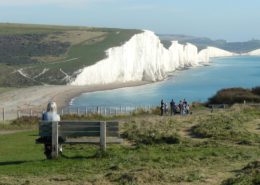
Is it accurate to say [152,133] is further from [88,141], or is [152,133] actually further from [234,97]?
[234,97]

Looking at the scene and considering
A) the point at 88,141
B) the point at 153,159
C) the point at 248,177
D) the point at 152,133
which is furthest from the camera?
the point at 152,133

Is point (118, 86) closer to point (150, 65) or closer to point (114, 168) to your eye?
point (150, 65)

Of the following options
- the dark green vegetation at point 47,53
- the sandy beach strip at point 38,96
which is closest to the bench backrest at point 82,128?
the sandy beach strip at point 38,96

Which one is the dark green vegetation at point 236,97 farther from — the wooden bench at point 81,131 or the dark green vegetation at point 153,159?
the wooden bench at point 81,131

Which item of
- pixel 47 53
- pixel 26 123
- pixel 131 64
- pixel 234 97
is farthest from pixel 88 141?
pixel 47 53

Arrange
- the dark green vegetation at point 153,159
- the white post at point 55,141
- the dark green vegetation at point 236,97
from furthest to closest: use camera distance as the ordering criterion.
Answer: the dark green vegetation at point 236,97
the white post at point 55,141
the dark green vegetation at point 153,159

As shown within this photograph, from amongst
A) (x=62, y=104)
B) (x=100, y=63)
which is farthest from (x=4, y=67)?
(x=62, y=104)

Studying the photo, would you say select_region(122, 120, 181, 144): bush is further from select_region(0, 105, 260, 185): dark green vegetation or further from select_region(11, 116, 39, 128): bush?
select_region(11, 116, 39, 128): bush
